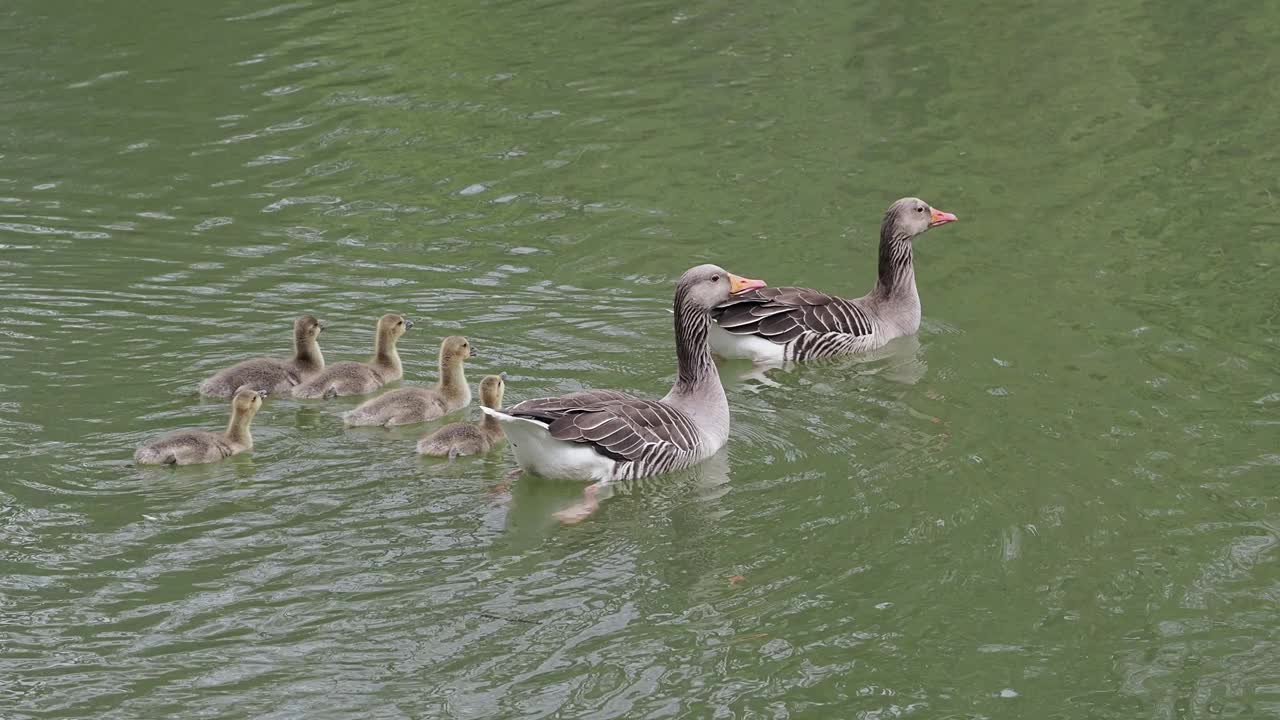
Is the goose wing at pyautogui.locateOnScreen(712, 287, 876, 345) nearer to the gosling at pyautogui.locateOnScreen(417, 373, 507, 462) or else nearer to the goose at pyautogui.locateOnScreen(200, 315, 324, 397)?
the gosling at pyautogui.locateOnScreen(417, 373, 507, 462)

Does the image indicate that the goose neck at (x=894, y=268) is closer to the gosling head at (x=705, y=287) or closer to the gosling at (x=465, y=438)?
the gosling head at (x=705, y=287)

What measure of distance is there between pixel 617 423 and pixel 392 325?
2.79m

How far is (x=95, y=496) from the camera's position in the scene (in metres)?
10.5

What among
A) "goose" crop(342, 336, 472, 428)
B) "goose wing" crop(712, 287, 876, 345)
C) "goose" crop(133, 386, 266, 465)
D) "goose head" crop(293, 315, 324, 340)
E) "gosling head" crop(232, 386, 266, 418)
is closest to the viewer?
"goose" crop(133, 386, 266, 465)

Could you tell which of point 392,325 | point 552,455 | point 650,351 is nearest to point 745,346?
point 650,351

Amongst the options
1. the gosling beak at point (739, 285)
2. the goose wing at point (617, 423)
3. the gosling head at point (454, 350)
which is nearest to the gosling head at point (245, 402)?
the gosling head at point (454, 350)

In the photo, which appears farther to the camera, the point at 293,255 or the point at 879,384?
the point at 293,255

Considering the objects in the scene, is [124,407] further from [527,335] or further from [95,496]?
[527,335]

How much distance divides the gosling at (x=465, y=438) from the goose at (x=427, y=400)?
0.56 m

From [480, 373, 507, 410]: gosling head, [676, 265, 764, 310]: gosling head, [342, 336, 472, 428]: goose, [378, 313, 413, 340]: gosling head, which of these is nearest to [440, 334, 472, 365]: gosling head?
[342, 336, 472, 428]: goose

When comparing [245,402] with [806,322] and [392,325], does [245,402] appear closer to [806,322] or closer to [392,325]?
[392,325]

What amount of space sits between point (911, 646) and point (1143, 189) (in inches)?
369

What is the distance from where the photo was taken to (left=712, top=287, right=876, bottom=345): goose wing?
13.6 m

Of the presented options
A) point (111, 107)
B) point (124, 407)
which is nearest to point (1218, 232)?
point (124, 407)
